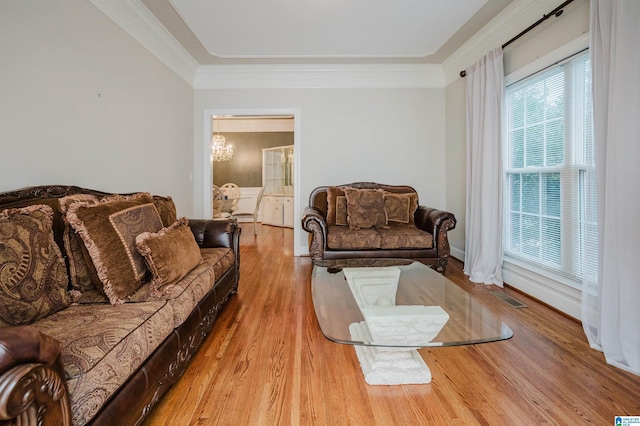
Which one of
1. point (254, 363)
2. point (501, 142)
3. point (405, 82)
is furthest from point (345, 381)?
point (405, 82)

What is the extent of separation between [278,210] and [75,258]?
6.27m

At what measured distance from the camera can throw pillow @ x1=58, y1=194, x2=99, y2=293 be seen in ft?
5.33

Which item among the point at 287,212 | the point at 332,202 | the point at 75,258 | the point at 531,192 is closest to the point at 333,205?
the point at 332,202

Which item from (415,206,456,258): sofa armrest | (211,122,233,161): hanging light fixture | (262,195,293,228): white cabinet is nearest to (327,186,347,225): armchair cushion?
(415,206,456,258): sofa armrest

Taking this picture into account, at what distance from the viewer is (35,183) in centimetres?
192

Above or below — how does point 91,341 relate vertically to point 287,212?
below

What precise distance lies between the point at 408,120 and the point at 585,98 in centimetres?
239

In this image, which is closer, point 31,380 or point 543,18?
point 31,380

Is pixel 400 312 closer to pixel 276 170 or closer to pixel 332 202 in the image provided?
pixel 332 202

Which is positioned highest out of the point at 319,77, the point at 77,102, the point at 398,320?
the point at 319,77

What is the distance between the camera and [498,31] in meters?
3.25

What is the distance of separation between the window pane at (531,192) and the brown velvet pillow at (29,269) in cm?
349

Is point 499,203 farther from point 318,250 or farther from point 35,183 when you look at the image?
point 35,183

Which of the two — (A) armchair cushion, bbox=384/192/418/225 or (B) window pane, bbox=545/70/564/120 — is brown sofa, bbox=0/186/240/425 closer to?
(A) armchair cushion, bbox=384/192/418/225
